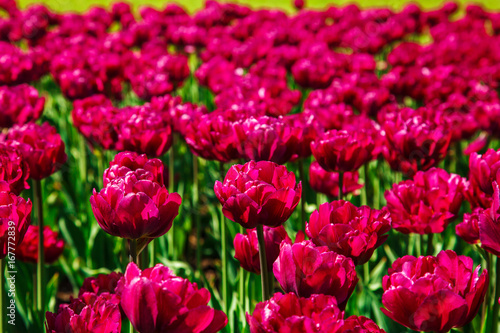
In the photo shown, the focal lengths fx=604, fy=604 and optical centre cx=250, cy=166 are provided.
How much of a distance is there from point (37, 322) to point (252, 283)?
31.3 inches

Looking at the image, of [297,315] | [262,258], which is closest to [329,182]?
[262,258]

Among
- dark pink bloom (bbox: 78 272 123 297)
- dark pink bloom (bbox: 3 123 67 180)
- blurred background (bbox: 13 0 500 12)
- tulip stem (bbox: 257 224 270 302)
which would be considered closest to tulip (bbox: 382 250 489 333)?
tulip stem (bbox: 257 224 270 302)

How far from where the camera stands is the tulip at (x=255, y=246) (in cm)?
165

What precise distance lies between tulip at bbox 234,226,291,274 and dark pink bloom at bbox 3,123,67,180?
799 mm

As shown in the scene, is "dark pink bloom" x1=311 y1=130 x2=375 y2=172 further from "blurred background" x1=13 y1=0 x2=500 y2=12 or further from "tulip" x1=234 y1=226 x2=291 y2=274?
"blurred background" x1=13 y1=0 x2=500 y2=12

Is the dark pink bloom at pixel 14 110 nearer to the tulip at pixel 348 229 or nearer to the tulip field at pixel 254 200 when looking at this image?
the tulip field at pixel 254 200

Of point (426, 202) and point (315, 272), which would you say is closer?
point (315, 272)

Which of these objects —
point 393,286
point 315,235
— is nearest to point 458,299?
point 393,286

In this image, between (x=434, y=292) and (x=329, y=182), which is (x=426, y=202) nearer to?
(x=329, y=182)

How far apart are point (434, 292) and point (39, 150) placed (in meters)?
1.41

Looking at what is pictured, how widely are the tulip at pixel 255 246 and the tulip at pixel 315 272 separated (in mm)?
339

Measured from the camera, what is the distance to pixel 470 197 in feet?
6.42

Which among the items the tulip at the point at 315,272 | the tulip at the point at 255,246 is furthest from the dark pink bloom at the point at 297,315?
the tulip at the point at 255,246

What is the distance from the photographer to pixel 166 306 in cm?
113
